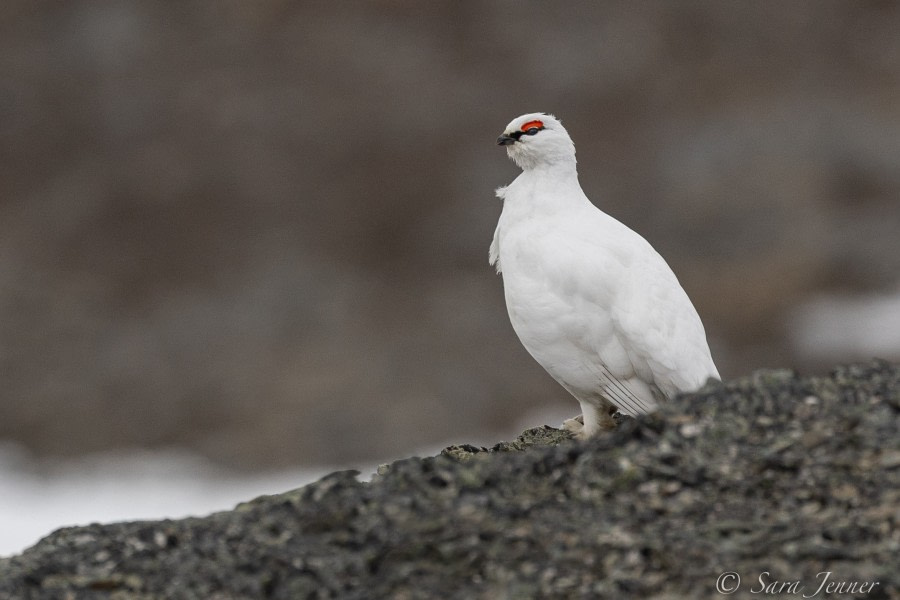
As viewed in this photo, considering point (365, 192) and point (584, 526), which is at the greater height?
point (365, 192)

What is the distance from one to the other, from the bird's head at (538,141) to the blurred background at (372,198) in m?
13.4

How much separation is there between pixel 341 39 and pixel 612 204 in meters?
8.11

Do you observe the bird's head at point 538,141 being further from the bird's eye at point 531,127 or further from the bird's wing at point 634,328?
the bird's wing at point 634,328

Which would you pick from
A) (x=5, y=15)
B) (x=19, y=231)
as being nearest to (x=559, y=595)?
(x=19, y=231)

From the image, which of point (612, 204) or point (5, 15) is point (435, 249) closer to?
point (612, 204)

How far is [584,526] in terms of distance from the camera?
4.69 meters

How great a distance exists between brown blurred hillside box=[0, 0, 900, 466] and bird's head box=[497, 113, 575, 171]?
13.5 meters

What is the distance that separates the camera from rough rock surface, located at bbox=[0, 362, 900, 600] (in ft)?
14.8

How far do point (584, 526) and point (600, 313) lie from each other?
2.06 metres

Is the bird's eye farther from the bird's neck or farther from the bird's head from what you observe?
the bird's neck

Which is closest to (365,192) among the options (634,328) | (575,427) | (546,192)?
(575,427)

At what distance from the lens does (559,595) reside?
14.5 ft

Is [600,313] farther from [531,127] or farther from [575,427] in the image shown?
[531,127]

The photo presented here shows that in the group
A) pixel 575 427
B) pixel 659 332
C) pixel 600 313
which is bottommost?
pixel 575 427
